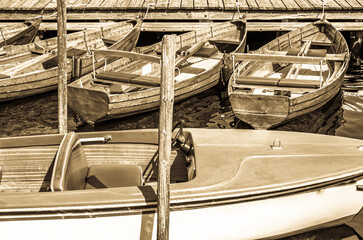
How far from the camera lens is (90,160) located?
22.5 feet

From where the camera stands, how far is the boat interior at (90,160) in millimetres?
6227

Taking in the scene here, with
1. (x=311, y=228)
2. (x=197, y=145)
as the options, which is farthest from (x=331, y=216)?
(x=197, y=145)

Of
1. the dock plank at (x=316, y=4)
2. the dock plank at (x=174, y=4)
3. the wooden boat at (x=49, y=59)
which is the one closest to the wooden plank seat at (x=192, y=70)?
the wooden boat at (x=49, y=59)

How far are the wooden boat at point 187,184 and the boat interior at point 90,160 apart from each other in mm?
13

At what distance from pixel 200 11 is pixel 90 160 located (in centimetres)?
1027

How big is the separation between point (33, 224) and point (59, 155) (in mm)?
895

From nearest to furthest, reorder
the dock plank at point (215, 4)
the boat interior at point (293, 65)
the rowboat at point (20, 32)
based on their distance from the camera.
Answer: the boat interior at point (293, 65)
the rowboat at point (20, 32)
the dock plank at point (215, 4)

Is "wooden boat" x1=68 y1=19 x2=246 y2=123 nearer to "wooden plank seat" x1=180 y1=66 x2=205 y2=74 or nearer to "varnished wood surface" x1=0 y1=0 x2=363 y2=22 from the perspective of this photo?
"wooden plank seat" x1=180 y1=66 x2=205 y2=74

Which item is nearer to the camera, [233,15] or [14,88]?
[14,88]

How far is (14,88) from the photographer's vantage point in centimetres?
1140

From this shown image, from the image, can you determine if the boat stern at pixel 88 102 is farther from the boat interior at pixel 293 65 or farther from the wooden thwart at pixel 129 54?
the boat interior at pixel 293 65

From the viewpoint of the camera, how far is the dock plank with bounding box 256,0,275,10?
15.9 metres

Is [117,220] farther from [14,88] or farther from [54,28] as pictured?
[54,28]

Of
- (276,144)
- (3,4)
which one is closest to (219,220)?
(276,144)
